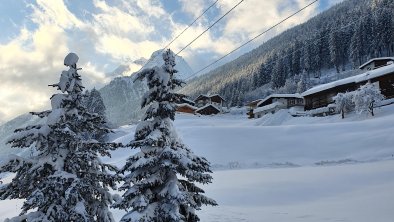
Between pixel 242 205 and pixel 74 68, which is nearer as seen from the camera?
pixel 74 68

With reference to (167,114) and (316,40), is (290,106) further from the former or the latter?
(167,114)

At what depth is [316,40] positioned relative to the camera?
136 meters

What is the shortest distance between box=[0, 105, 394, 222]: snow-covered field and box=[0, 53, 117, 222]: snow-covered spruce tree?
289 inches

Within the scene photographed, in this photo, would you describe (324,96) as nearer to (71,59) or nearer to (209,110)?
(209,110)

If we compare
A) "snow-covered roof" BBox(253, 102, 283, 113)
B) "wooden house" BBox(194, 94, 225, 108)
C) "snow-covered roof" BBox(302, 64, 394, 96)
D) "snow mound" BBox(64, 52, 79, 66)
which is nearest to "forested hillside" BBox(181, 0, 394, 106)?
"wooden house" BBox(194, 94, 225, 108)

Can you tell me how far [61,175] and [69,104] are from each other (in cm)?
251

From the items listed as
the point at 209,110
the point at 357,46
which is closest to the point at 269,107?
the point at 209,110

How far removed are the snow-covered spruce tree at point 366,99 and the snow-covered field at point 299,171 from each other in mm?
15421

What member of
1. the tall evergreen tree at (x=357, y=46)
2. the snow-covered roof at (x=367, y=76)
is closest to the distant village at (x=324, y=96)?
the snow-covered roof at (x=367, y=76)

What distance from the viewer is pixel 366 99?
181ft

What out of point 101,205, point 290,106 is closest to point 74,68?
point 101,205

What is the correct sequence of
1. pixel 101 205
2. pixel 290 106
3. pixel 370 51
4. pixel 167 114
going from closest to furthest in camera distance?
pixel 167 114 < pixel 101 205 < pixel 290 106 < pixel 370 51

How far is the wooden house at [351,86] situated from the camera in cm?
6611

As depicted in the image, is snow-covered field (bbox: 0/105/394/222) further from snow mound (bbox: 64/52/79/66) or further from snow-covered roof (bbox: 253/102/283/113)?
snow-covered roof (bbox: 253/102/283/113)
